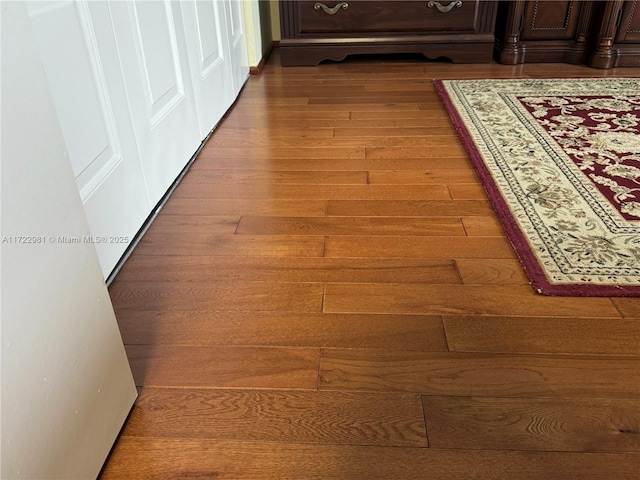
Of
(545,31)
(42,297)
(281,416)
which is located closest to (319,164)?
(281,416)

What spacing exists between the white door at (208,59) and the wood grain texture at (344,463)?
1.41 metres

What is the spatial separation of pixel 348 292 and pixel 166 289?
0.43 meters


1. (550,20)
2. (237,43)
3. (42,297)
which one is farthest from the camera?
(550,20)

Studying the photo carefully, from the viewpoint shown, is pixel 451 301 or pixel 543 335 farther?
pixel 451 301

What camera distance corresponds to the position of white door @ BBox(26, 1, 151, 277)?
3.58 feet

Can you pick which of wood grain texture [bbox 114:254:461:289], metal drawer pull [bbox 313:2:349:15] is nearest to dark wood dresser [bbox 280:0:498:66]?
metal drawer pull [bbox 313:2:349:15]

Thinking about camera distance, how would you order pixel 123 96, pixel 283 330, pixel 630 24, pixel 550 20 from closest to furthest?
pixel 283 330
pixel 123 96
pixel 630 24
pixel 550 20

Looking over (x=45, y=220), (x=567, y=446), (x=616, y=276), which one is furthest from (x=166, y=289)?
(x=616, y=276)

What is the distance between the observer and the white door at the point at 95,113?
1.09 m

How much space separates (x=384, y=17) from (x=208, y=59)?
4.30 feet

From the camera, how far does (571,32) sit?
302 centimetres

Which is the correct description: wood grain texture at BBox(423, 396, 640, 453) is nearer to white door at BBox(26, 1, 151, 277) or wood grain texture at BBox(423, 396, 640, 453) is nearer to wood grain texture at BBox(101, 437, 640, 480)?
wood grain texture at BBox(101, 437, 640, 480)

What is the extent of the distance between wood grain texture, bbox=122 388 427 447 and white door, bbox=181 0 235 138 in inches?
51.1

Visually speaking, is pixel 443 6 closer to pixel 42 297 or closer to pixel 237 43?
pixel 237 43
